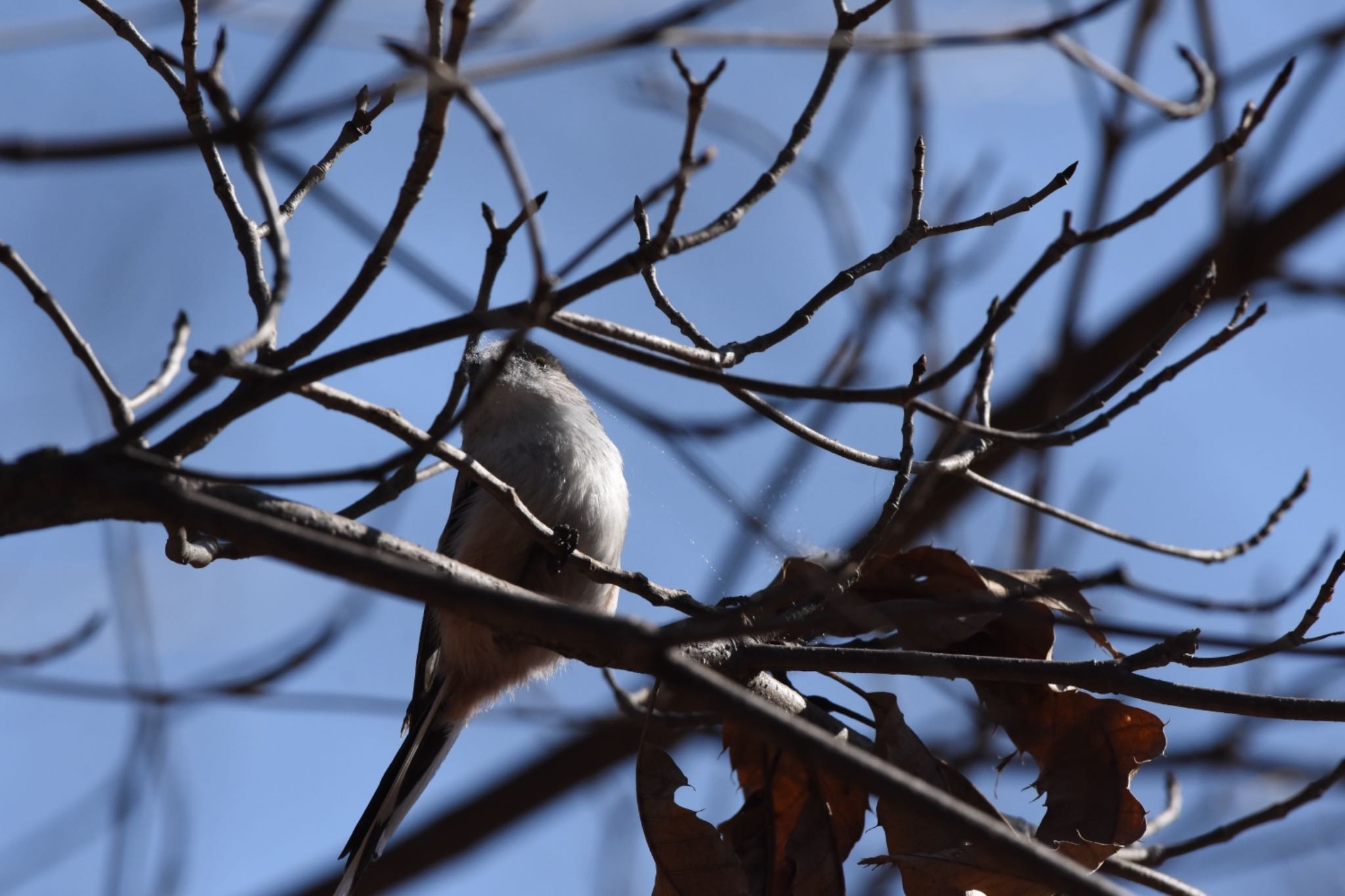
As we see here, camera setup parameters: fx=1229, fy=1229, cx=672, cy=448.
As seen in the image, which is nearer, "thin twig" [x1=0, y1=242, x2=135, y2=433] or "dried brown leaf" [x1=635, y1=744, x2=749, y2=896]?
"thin twig" [x1=0, y1=242, x2=135, y2=433]

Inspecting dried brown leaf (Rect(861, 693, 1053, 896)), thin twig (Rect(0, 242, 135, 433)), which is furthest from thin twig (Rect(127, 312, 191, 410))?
dried brown leaf (Rect(861, 693, 1053, 896))

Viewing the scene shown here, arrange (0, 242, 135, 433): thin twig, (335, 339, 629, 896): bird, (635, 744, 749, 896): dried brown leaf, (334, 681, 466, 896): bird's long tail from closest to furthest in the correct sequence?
(0, 242, 135, 433): thin twig, (635, 744, 749, 896): dried brown leaf, (334, 681, 466, 896): bird's long tail, (335, 339, 629, 896): bird

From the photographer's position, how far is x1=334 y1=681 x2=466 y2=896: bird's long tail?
303 cm

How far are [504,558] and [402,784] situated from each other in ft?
2.15

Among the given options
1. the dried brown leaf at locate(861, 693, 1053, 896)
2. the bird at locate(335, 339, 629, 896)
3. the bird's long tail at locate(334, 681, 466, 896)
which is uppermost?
the bird at locate(335, 339, 629, 896)

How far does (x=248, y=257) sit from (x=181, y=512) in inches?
36.7

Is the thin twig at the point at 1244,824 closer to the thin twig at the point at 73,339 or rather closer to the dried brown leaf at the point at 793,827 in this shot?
the dried brown leaf at the point at 793,827

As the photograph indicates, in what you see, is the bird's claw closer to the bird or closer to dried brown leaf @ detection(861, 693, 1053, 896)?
the bird

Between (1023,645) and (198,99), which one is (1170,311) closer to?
(1023,645)

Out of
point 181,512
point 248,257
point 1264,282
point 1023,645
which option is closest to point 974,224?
point 1023,645

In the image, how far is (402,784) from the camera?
10.7 ft

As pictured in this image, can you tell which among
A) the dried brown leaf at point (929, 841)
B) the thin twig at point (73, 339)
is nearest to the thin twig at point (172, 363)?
the thin twig at point (73, 339)

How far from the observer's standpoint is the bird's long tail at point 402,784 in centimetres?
303

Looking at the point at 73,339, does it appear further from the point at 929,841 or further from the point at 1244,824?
the point at 1244,824
